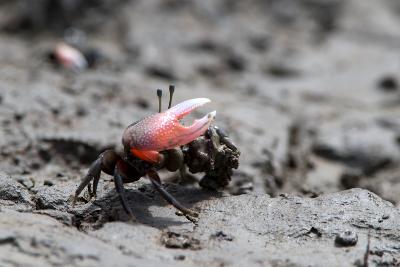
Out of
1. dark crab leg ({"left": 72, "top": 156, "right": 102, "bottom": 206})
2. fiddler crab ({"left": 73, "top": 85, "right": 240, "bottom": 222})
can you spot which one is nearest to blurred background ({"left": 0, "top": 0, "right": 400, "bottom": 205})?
dark crab leg ({"left": 72, "top": 156, "right": 102, "bottom": 206})

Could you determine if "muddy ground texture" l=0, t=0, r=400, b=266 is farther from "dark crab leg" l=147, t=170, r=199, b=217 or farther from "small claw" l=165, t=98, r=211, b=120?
"small claw" l=165, t=98, r=211, b=120

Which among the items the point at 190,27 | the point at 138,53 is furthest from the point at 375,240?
the point at 190,27

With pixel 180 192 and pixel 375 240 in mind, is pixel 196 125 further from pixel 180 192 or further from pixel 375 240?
pixel 375 240

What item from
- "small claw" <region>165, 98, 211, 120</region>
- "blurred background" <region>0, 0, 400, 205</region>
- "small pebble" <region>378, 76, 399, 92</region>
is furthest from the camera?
"small pebble" <region>378, 76, 399, 92</region>

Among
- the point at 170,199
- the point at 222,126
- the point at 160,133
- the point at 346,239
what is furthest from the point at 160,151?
the point at 222,126

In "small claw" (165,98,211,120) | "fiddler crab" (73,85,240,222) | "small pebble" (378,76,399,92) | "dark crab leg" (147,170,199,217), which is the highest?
"small pebble" (378,76,399,92)

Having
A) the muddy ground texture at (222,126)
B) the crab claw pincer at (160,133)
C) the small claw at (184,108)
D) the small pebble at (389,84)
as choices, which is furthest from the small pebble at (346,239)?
the small pebble at (389,84)
